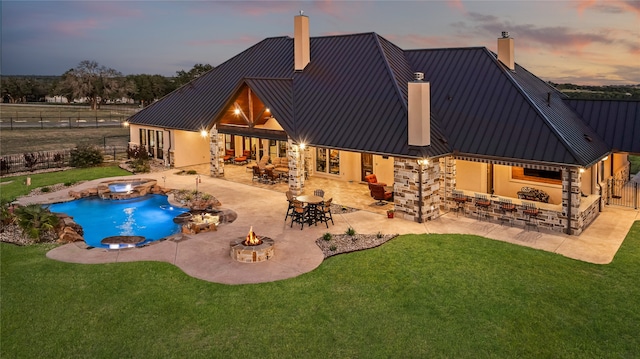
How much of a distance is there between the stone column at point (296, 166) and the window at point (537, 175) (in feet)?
32.1

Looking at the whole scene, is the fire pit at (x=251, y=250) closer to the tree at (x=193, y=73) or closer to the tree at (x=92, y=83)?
the tree at (x=193, y=73)

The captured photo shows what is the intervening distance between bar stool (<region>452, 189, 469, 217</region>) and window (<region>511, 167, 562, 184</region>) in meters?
2.90

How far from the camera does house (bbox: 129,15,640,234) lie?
55.7 ft

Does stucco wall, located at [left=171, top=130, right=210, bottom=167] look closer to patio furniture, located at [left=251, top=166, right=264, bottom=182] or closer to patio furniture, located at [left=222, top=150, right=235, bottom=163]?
patio furniture, located at [left=222, top=150, right=235, bottom=163]

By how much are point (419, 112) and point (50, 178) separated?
22.2 m

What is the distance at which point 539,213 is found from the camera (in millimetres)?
16375

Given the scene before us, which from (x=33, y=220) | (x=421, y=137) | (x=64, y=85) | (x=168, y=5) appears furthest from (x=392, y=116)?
(x=64, y=85)

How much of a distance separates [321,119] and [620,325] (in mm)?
15280

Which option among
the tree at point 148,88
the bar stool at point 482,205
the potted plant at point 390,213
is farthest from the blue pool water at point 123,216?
the tree at point 148,88

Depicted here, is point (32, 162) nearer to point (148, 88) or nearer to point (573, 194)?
point (573, 194)

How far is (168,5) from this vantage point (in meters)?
50.9

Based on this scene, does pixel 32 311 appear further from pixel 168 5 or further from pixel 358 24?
pixel 168 5

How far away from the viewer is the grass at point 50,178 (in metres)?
22.7

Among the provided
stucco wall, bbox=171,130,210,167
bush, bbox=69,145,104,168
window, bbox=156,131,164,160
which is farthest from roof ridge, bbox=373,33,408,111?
bush, bbox=69,145,104,168
